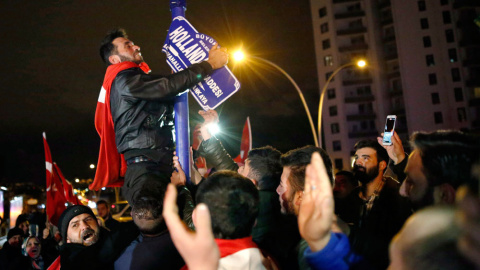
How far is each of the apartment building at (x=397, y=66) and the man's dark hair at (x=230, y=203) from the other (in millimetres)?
56210

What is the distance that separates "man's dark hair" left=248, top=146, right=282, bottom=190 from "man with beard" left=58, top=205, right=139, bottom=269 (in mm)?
1244

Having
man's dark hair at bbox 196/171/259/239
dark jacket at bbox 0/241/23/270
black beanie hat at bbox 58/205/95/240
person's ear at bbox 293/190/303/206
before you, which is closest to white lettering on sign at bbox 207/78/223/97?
person's ear at bbox 293/190/303/206

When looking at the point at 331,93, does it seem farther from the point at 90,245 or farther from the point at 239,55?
the point at 90,245

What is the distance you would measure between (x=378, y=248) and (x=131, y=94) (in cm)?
239

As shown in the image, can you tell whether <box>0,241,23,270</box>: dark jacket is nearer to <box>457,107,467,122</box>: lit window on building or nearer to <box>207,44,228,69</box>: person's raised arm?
<box>207,44,228,69</box>: person's raised arm

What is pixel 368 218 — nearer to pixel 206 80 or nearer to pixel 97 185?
pixel 206 80

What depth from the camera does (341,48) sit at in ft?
198

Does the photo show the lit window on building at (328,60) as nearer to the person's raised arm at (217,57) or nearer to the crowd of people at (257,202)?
the crowd of people at (257,202)

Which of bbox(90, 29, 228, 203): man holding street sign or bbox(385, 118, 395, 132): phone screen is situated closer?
bbox(90, 29, 228, 203): man holding street sign

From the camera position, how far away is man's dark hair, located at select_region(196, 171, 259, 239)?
2.09m

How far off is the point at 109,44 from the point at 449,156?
3.31m

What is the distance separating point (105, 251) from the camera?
3.17m

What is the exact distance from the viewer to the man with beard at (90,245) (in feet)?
10.4

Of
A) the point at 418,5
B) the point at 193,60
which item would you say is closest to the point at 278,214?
the point at 193,60
